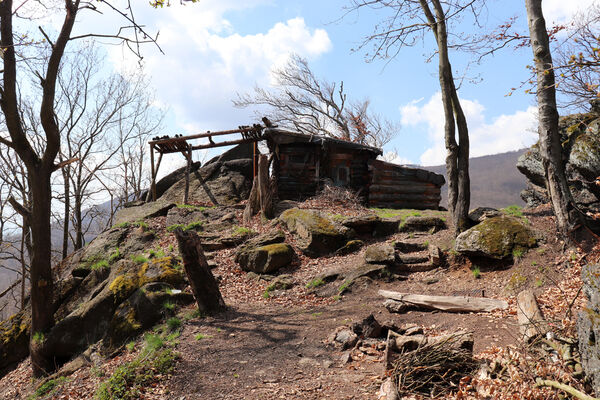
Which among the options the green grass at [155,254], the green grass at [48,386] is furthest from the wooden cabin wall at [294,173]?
the green grass at [48,386]

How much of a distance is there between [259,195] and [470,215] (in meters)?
7.77

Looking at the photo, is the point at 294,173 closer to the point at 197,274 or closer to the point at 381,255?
the point at 381,255

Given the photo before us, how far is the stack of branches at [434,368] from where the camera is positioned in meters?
4.06

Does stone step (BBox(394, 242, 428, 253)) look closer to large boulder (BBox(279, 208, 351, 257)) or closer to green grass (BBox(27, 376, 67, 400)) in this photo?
large boulder (BBox(279, 208, 351, 257))

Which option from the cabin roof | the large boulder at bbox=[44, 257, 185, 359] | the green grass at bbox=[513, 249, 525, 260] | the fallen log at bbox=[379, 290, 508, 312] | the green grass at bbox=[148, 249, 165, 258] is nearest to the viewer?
the fallen log at bbox=[379, 290, 508, 312]

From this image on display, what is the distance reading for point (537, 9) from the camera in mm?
7738

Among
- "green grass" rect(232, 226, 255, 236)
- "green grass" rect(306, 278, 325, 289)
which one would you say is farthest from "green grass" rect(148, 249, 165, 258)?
"green grass" rect(306, 278, 325, 289)

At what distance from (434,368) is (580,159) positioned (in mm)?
8281

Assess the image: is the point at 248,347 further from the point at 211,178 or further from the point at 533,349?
the point at 211,178

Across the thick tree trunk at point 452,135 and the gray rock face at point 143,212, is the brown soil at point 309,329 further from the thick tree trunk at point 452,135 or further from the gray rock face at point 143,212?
the gray rock face at point 143,212

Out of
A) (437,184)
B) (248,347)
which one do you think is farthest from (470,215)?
A: (437,184)

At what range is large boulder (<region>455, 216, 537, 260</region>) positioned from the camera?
→ 7.92 meters

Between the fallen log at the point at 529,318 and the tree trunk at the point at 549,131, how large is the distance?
273 cm

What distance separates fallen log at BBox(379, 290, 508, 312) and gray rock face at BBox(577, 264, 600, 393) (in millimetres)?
2622
